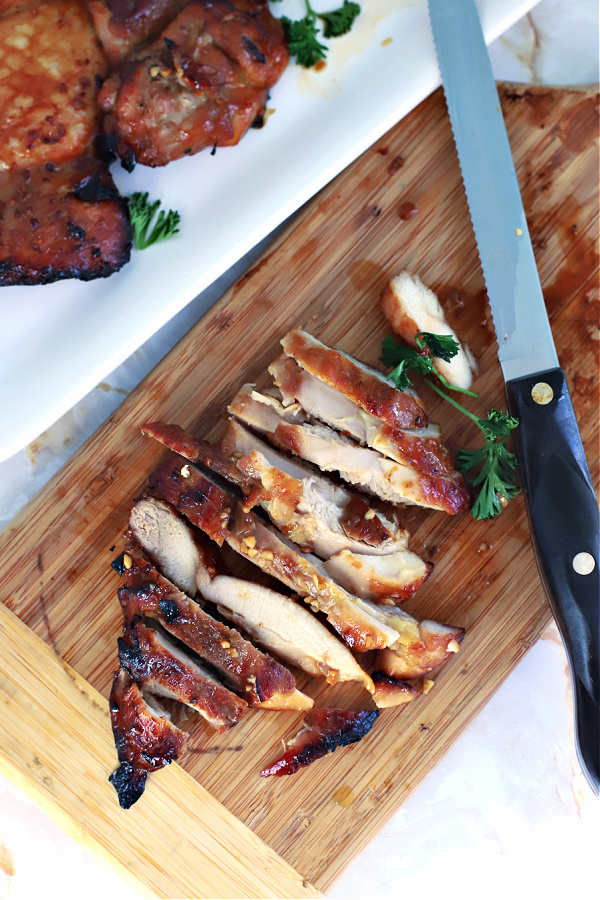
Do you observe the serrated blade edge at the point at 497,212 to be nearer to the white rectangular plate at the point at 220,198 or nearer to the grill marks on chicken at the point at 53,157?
the white rectangular plate at the point at 220,198

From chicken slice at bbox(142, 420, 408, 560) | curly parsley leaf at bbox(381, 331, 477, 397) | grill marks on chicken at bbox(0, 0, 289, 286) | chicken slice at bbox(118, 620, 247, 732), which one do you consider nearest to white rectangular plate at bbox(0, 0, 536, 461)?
grill marks on chicken at bbox(0, 0, 289, 286)

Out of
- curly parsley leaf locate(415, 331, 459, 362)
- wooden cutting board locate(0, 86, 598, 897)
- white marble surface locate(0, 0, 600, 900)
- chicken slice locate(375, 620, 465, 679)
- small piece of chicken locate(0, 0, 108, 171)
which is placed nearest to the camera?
small piece of chicken locate(0, 0, 108, 171)

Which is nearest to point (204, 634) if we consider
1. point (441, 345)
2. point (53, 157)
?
point (441, 345)

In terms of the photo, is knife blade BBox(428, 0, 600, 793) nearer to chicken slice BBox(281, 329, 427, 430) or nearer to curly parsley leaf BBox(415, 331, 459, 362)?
curly parsley leaf BBox(415, 331, 459, 362)

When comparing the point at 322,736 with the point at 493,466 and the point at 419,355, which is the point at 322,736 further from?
the point at 419,355

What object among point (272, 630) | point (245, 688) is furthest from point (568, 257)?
point (245, 688)

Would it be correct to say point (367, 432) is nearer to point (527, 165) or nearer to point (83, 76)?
point (527, 165)

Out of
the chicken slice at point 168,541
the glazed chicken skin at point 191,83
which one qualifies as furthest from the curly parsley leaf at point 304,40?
the chicken slice at point 168,541
